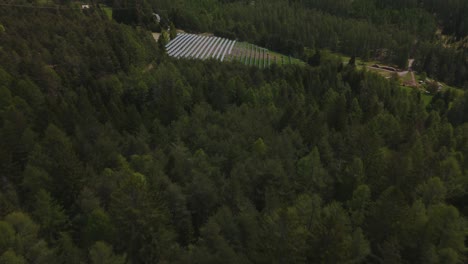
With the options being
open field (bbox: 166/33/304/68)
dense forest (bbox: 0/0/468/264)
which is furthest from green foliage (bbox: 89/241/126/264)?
open field (bbox: 166/33/304/68)

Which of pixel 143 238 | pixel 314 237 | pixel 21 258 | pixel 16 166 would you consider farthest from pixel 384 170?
pixel 16 166

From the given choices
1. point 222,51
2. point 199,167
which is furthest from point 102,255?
point 222,51

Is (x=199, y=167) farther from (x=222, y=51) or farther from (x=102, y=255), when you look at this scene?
(x=222, y=51)

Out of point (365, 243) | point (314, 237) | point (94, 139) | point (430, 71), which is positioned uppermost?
point (314, 237)

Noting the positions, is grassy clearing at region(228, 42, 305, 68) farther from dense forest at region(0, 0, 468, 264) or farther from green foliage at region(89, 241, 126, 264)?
green foliage at region(89, 241, 126, 264)

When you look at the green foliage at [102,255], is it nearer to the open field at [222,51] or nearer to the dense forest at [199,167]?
the dense forest at [199,167]

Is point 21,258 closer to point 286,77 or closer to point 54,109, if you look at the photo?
point 54,109

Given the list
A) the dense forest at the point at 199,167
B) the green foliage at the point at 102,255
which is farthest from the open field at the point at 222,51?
the green foliage at the point at 102,255
